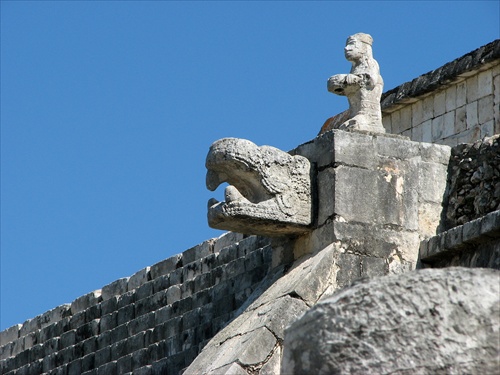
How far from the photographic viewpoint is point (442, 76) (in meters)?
16.5

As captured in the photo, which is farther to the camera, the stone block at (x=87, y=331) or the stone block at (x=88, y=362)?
the stone block at (x=87, y=331)

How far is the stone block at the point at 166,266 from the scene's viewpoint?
45.1 ft

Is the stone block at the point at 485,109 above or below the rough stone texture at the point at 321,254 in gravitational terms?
above

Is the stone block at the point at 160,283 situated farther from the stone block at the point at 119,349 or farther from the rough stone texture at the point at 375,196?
the rough stone texture at the point at 375,196

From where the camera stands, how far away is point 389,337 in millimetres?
4234

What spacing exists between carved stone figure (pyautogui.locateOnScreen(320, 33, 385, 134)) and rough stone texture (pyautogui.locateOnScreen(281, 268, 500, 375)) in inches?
227

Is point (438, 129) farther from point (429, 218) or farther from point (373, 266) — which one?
point (373, 266)

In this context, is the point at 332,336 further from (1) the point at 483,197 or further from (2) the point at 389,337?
(1) the point at 483,197

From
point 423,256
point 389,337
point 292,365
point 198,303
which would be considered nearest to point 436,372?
point 389,337

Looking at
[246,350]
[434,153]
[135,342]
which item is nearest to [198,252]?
[135,342]

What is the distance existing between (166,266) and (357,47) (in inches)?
161

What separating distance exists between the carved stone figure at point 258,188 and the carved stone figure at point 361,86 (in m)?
0.58

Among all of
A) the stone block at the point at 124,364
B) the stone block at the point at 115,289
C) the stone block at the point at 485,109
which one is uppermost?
the stone block at the point at 485,109

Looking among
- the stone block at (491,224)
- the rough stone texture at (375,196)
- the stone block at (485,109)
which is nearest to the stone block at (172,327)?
the rough stone texture at (375,196)
